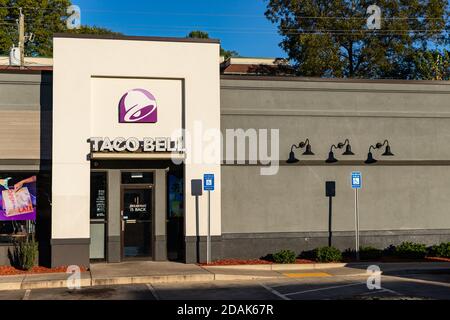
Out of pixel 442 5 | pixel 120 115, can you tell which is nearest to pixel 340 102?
pixel 120 115

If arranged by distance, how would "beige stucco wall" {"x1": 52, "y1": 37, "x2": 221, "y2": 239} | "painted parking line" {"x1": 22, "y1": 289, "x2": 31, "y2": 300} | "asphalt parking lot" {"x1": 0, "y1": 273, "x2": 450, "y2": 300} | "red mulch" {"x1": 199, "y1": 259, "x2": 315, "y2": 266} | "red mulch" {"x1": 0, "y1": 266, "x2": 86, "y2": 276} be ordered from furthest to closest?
"red mulch" {"x1": 199, "y1": 259, "x2": 315, "y2": 266} < "beige stucco wall" {"x1": 52, "y1": 37, "x2": 221, "y2": 239} < "red mulch" {"x1": 0, "y1": 266, "x2": 86, "y2": 276} < "painted parking line" {"x1": 22, "y1": 289, "x2": 31, "y2": 300} < "asphalt parking lot" {"x1": 0, "y1": 273, "x2": 450, "y2": 300}

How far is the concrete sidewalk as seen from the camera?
1574 centimetres

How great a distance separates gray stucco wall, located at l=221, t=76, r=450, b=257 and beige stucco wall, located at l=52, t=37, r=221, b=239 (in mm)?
796

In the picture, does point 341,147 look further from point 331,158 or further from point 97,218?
point 97,218

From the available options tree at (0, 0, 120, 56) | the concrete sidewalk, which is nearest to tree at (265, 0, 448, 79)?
tree at (0, 0, 120, 56)

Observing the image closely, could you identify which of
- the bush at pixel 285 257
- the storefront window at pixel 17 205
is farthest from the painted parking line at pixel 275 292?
the storefront window at pixel 17 205

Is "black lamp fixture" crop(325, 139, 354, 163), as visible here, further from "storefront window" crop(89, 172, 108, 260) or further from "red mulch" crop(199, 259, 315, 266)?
"storefront window" crop(89, 172, 108, 260)

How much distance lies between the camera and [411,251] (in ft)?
66.0

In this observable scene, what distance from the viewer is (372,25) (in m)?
43.0

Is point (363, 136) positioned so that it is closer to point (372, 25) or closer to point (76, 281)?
point (76, 281)

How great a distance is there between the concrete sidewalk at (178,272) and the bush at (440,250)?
131 centimetres

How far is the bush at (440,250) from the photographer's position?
20422 millimetres

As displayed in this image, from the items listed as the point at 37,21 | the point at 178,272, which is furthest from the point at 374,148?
the point at 37,21

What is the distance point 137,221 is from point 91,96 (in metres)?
4.12
